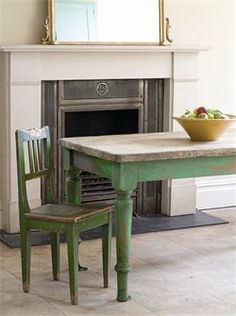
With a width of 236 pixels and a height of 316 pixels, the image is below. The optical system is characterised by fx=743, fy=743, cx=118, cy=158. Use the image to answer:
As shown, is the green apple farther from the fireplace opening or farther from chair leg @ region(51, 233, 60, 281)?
the fireplace opening

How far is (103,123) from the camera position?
229 inches

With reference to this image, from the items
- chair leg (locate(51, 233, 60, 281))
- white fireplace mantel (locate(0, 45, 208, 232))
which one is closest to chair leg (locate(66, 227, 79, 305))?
chair leg (locate(51, 233, 60, 281))

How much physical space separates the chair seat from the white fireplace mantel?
3.98ft

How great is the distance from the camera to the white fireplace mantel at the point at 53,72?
518 cm

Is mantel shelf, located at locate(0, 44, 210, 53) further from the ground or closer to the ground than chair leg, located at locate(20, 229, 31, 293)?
further from the ground

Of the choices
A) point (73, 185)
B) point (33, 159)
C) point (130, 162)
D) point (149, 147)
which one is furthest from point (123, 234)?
point (33, 159)

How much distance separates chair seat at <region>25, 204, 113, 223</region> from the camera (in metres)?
3.84

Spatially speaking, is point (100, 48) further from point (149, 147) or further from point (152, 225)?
point (149, 147)

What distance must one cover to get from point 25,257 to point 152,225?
172 centimetres

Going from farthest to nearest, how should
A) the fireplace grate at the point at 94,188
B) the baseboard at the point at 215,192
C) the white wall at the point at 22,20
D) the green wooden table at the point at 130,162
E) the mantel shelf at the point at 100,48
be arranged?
1. the baseboard at the point at 215,192
2. the fireplace grate at the point at 94,188
3. the white wall at the point at 22,20
4. the mantel shelf at the point at 100,48
5. the green wooden table at the point at 130,162

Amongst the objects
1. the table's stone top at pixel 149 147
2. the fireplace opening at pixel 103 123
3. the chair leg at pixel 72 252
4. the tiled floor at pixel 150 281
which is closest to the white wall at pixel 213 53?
the fireplace opening at pixel 103 123

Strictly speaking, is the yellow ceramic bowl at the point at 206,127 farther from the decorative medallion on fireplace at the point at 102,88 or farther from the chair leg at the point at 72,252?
the decorative medallion on fireplace at the point at 102,88

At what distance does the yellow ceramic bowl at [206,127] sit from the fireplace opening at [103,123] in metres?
1.58

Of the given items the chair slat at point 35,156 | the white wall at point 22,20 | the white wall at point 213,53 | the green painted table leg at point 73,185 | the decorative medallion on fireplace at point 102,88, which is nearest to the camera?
the chair slat at point 35,156
